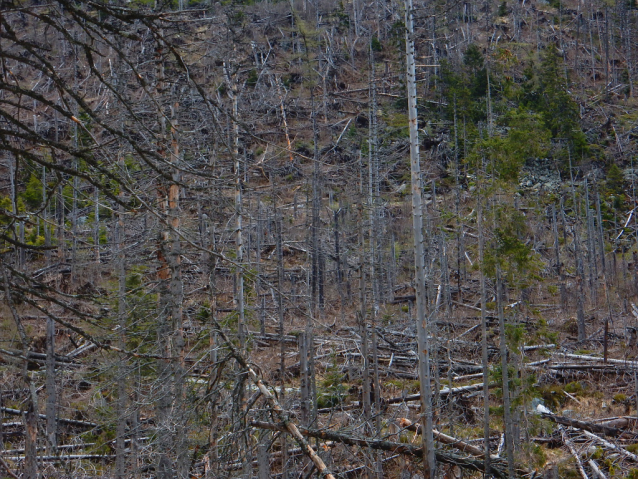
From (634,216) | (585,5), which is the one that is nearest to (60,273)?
(634,216)

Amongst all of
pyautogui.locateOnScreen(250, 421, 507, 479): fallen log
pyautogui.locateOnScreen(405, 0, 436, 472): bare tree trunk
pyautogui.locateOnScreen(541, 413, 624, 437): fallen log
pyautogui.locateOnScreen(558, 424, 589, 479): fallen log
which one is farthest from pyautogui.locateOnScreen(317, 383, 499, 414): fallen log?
pyautogui.locateOnScreen(405, 0, 436, 472): bare tree trunk

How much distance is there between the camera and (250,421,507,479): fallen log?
3922mm

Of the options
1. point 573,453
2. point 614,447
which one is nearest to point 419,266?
point 573,453

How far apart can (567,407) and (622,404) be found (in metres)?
1.51

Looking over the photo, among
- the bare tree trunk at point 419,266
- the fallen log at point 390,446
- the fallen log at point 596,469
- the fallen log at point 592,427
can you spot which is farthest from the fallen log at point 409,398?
the bare tree trunk at point 419,266

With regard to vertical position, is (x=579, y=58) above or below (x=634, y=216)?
above

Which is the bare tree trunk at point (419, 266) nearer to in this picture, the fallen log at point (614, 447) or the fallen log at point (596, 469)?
the fallen log at point (596, 469)

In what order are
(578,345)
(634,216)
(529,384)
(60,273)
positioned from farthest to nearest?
(634,216)
(60,273)
(578,345)
(529,384)

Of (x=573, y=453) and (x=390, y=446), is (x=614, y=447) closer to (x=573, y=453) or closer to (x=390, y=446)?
(x=573, y=453)

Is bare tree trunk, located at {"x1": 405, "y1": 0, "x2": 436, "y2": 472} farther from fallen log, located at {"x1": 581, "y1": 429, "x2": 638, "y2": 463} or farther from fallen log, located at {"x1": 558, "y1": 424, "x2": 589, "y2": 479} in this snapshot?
fallen log, located at {"x1": 581, "y1": 429, "x2": 638, "y2": 463}

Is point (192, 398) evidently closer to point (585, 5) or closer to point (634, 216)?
point (634, 216)

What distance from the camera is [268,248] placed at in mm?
34188

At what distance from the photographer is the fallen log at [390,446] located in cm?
392

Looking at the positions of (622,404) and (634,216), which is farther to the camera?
(634,216)
